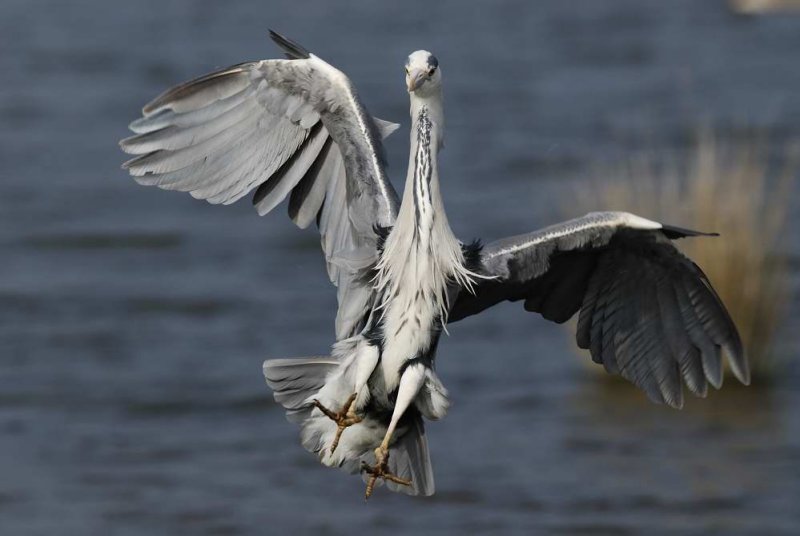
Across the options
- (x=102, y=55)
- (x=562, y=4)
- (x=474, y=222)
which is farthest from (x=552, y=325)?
(x=562, y=4)

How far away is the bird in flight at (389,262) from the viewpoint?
6633mm

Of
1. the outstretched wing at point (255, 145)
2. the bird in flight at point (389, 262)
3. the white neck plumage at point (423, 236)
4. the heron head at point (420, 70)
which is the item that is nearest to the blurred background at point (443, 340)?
the bird in flight at point (389, 262)

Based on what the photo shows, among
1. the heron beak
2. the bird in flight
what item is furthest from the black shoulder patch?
the heron beak

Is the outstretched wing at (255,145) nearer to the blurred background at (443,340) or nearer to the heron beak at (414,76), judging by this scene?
the heron beak at (414,76)

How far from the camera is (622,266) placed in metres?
7.17

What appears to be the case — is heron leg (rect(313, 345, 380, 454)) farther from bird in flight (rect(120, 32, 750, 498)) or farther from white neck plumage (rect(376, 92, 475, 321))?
white neck plumage (rect(376, 92, 475, 321))

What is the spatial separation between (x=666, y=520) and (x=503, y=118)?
8182 millimetres

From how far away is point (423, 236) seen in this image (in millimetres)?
6633

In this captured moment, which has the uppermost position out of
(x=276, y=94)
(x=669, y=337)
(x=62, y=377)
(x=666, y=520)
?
(x=276, y=94)

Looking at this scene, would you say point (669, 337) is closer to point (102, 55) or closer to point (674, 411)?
point (674, 411)

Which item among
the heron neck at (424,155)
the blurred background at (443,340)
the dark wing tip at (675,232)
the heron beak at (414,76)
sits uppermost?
the heron beak at (414,76)

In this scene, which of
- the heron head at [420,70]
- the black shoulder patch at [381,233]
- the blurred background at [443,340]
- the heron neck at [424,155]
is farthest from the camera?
the blurred background at [443,340]

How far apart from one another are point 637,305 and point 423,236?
3.65 ft

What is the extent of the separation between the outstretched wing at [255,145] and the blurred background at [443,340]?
3.13 meters
